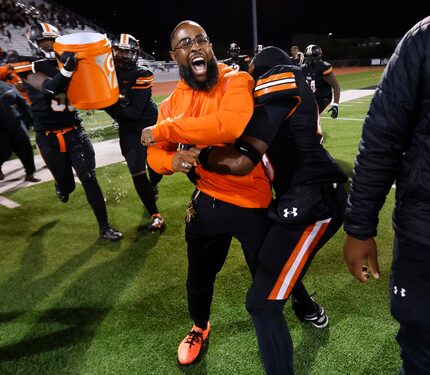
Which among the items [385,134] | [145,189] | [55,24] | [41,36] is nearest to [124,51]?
[41,36]

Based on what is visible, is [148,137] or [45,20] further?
[45,20]

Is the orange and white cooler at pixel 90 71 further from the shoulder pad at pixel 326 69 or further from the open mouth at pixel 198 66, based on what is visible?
the shoulder pad at pixel 326 69

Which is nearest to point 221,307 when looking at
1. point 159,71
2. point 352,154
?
point 352,154

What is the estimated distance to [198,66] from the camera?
1.86m

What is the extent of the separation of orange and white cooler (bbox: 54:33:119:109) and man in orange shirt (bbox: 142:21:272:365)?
1.12 m

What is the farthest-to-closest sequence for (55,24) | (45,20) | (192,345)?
(55,24), (45,20), (192,345)

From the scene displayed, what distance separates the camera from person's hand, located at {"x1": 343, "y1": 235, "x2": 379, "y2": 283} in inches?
52.1

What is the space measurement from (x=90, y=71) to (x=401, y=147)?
8.14ft

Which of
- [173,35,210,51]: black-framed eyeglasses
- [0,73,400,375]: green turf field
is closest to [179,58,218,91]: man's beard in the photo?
[173,35,210,51]: black-framed eyeglasses

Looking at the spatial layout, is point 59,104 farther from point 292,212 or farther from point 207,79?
point 292,212

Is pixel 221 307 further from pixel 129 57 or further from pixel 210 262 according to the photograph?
pixel 129 57

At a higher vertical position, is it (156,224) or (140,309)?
(140,309)

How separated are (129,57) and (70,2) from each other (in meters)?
39.5

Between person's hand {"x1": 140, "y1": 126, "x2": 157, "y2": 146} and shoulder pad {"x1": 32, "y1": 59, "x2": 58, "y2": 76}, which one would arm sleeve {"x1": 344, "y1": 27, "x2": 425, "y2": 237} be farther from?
shoulder pad {"x1": 32, "y1": 59, "x2": 58, "y2": 76}
